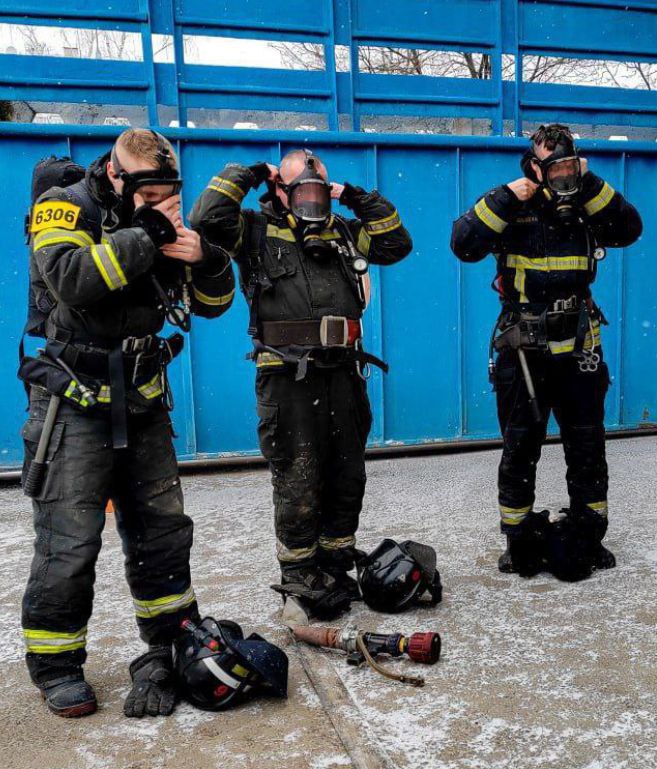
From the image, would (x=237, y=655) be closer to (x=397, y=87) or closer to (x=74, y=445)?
(x=74, y=445)

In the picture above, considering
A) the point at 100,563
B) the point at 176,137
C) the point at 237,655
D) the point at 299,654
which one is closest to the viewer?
the point at 237,655

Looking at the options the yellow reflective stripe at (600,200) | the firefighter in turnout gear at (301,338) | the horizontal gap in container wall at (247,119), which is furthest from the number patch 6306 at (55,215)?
the horizontal gap in container wall at (247,119)

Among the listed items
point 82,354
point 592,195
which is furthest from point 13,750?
point 592,195

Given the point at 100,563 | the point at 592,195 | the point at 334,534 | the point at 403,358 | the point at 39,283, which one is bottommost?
the point at 100,563

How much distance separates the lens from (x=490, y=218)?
3592mm

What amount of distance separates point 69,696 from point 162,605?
45cm

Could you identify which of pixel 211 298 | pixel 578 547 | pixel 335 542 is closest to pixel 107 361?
pixel 211 298

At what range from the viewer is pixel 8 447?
6.00 meters

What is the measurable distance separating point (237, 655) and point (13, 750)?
0.79 meters

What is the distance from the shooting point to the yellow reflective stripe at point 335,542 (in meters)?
3.59

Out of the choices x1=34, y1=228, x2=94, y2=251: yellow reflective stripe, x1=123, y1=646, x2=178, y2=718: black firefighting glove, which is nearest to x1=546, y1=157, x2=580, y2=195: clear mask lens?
x1=34, y1=228, x2=94, y2=251: yellow reflective stripe

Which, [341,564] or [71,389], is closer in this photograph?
[71,389]

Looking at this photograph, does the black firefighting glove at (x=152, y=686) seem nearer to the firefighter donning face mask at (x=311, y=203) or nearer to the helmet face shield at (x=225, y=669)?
the helmet face shield at (x=225, y=669)

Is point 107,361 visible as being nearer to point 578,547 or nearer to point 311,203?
point 311,203
